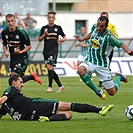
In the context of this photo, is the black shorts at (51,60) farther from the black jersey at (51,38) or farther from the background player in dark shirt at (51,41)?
the black jersey at (51,38)

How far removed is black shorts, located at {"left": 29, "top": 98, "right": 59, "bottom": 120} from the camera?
1055cm

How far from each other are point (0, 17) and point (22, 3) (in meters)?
4.41

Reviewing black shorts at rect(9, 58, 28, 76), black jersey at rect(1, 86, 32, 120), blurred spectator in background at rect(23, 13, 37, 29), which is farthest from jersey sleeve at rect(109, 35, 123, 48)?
blurred spectator in background at rect(23, 13, 37, 29)

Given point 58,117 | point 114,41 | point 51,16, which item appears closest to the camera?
point 58,117

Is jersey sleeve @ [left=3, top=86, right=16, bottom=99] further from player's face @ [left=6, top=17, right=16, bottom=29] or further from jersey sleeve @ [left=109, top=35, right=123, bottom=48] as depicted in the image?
player's face @ [left=6, top=17, right=16, bottom=29]

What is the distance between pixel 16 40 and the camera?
51.1 feet

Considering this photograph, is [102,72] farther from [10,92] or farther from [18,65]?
[10,92]

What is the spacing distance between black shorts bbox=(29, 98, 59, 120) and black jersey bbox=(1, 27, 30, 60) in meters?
5.06

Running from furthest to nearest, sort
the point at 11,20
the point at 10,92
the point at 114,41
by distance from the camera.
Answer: the point at 11,20 < the point at 114,41 < the point at 10,92

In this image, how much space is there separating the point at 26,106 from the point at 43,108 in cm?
29

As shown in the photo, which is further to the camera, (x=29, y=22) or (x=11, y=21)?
(x=29, y=22)

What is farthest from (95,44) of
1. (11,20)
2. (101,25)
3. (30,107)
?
(30,107)

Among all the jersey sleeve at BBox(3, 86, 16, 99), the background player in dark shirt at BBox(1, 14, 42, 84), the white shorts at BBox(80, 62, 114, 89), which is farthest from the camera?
the background player in dark shirt at BBox(1, 14, 42, 84)

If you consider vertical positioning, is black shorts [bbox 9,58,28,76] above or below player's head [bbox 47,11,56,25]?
below
